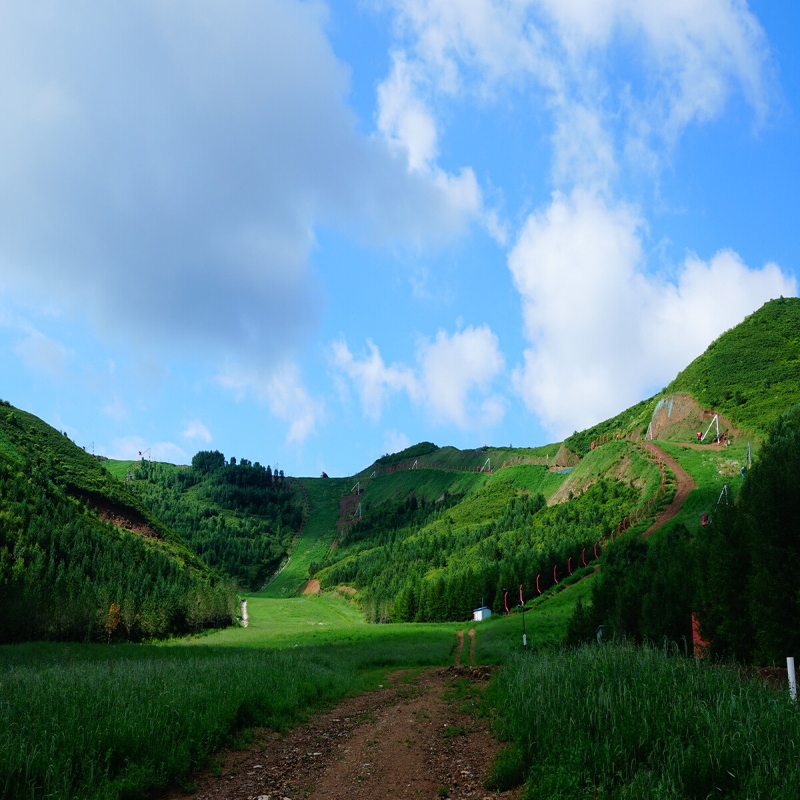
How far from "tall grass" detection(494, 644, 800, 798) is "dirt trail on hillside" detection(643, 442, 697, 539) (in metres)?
60.2

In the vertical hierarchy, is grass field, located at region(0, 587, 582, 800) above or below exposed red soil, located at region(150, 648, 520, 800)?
above

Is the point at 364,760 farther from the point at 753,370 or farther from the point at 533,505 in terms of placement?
the point at 753,370

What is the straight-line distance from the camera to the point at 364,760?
1377cm

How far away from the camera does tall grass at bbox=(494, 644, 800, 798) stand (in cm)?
919

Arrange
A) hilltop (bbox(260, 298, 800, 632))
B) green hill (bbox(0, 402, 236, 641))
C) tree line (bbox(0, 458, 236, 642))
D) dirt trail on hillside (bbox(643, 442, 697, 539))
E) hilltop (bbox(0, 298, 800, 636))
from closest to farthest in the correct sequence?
1. tree line (bbox(0, 458, 236, 642))
2. green hill (bbox(0, 402, 236, 641))
3. dirt trail on hillside (bbox(643, 442, 697, 539))
4. hilltop (bbox(0, 298, 800, 636))
5. hilltop (bbox(260, 298, 800, 632))

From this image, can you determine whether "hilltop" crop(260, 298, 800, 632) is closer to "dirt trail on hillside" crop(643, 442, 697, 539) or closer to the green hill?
"dirt trail on hillside" crop(643, 442, 697, 539)

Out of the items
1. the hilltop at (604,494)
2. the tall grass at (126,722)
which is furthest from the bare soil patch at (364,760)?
the hilltop at (604,494)

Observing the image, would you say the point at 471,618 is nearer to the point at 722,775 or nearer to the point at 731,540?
the point at 731,540

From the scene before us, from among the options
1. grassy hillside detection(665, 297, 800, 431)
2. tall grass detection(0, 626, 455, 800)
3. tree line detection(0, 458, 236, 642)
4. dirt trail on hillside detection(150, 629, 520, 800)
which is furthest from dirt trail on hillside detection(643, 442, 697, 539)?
tree line detection(0, 458, 236, 642)

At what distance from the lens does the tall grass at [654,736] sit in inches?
362

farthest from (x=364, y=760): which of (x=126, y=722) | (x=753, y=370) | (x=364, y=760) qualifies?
(x=753, y=370)

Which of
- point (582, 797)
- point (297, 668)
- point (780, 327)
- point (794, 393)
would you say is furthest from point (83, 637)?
point (780, 327)

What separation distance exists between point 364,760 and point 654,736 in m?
6.40

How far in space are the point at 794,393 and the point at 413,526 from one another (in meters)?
113
